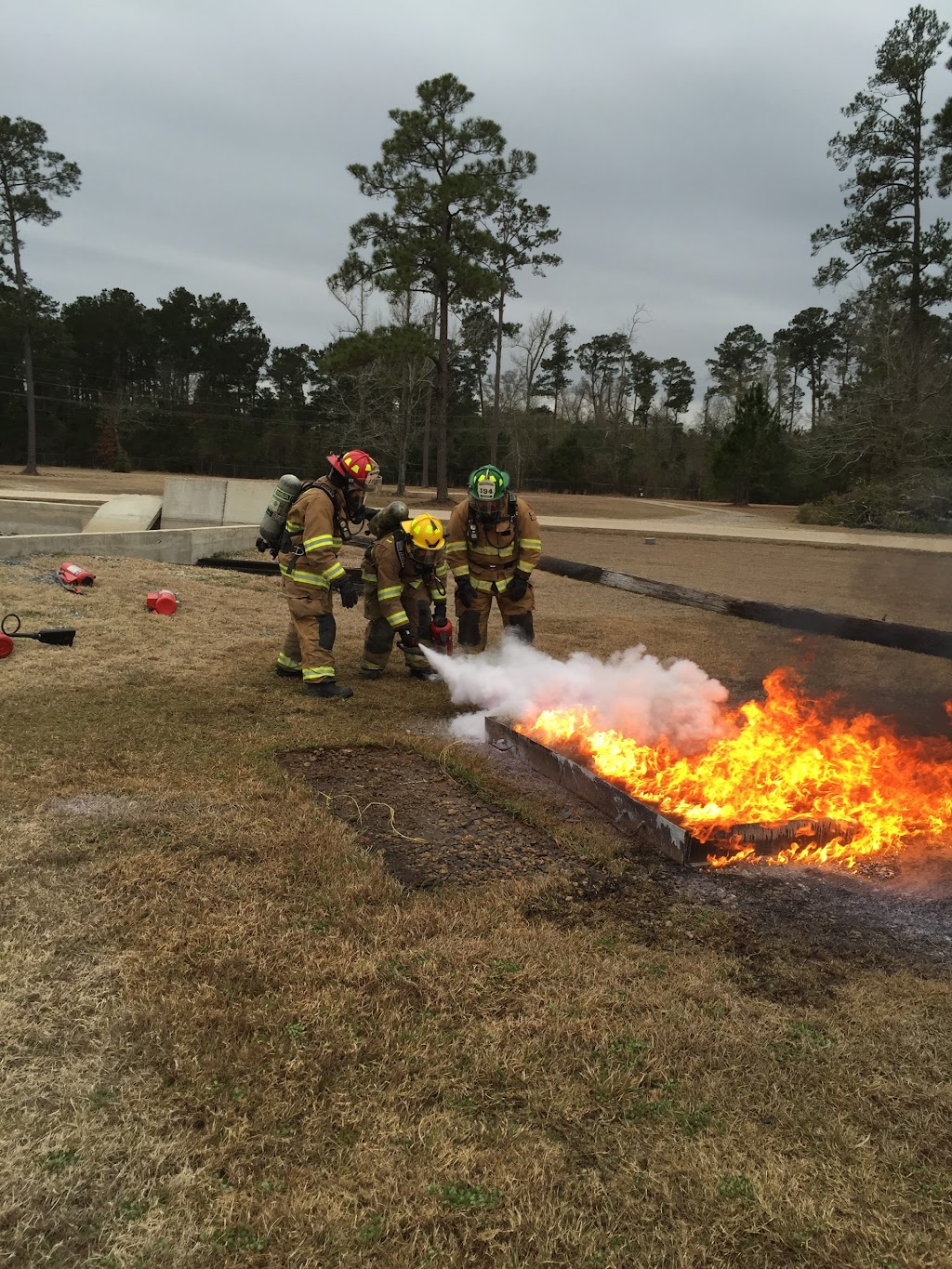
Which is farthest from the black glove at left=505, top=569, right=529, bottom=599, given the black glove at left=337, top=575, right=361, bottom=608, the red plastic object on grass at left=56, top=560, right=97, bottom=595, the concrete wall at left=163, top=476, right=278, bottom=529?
the concrete wall at left=163, top=476, right=278, bottom=529

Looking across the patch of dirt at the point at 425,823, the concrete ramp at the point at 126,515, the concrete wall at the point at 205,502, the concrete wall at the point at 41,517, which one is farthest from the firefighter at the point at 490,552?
the concrete wall at the point at 41,517

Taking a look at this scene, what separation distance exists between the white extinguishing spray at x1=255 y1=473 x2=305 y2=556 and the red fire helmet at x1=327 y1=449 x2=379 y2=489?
54cm

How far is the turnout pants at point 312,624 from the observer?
22.6 ft

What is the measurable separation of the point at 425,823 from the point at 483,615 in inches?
140

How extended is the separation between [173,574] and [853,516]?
25890mm

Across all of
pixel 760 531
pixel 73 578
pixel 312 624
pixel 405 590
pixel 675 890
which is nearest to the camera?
pixel 675 890

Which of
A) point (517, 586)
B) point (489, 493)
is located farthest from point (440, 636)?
point (489, 493)

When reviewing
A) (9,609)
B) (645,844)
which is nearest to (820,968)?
(645,844)

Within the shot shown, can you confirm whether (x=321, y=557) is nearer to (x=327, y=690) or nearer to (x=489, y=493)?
(x=327, y=690)

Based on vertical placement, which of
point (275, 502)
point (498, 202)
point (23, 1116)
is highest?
point (498, 202)

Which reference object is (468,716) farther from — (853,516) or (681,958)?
(853,516)

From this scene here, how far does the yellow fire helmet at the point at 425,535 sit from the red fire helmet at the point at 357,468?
68 centimetres

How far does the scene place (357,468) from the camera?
6863 millimetres

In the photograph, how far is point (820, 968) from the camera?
319cm
